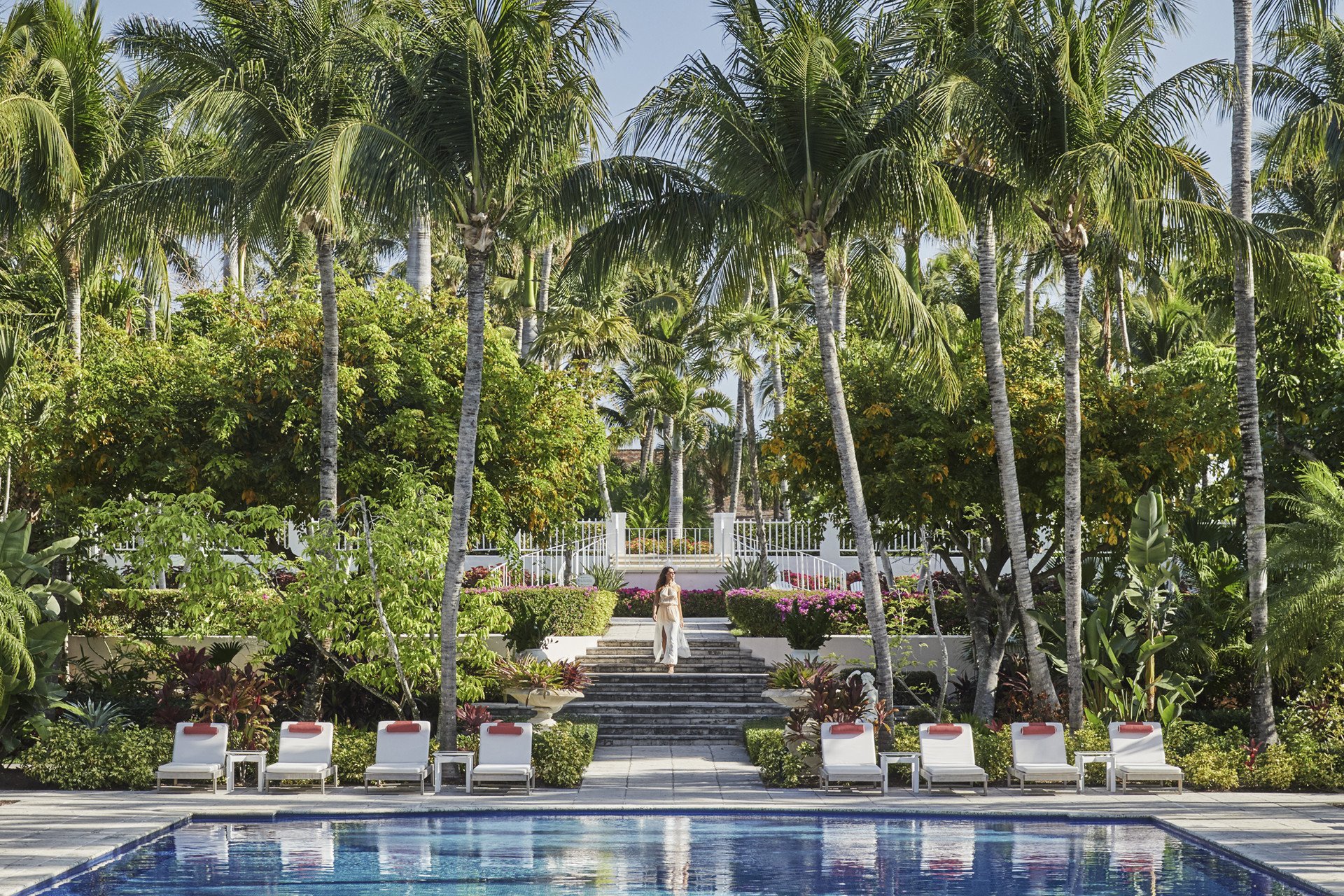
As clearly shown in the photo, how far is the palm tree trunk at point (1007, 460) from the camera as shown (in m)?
14.7

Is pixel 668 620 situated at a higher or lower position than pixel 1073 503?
lower

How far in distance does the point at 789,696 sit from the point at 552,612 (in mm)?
5532

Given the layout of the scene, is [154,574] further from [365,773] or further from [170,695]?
[365,773]

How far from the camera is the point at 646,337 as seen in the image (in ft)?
131

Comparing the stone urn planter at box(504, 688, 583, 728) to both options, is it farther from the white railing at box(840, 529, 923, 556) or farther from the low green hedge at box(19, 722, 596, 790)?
the white railing at box(840, 529, 923, 556)

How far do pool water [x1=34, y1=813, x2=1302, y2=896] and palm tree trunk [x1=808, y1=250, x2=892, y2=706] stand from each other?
7.18 feet

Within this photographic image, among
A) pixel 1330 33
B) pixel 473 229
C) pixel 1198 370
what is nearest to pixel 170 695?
pixel 473 229

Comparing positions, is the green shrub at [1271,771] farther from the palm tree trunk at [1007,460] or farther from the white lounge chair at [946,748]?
the white lounge chair at [946,748]

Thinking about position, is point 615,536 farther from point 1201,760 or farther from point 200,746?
point 1201,760

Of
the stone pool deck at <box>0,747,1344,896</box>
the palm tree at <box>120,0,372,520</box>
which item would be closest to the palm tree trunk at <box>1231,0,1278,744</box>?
the stone pool deck at <box>0,747,1344,896</box>

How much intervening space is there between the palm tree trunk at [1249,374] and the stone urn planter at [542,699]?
8519 mm

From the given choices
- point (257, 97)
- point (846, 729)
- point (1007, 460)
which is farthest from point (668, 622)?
point (257, 97)

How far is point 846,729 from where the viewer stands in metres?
13.8

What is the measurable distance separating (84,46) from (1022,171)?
1308 cm
